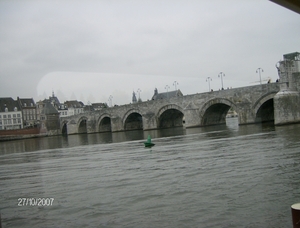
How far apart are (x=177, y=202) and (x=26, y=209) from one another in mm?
2886

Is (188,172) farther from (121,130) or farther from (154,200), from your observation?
(121,130)

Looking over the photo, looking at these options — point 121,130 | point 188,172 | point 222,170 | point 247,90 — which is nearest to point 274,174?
point 222,170

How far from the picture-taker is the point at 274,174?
26.1ft

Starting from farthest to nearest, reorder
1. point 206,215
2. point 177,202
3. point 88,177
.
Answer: point 88,177 < point 177,202 < point 206,215

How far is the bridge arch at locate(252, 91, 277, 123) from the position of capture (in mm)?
31106

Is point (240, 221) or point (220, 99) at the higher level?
point (220, 99)

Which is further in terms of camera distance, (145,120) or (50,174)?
(145,120)

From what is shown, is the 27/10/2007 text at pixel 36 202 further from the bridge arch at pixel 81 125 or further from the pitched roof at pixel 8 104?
the pitched roof at pixel 8 104

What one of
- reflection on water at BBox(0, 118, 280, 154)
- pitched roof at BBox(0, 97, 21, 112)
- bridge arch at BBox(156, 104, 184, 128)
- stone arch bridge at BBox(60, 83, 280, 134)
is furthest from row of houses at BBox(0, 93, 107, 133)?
reflection on water at BBox(0, 118, 280, 154)

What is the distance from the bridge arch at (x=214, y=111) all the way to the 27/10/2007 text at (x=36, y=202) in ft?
90.4

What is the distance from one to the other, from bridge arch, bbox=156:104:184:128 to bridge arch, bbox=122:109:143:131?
3632 mm

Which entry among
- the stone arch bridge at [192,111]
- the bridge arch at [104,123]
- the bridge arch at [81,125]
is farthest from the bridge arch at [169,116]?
the bridge arch at [81,125]

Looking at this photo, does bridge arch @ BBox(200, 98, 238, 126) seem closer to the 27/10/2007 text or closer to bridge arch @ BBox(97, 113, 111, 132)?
bridge arch @ BBox(97, 113, 111, 132)

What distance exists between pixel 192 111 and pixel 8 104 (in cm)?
4615
